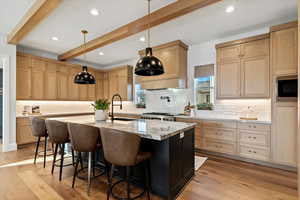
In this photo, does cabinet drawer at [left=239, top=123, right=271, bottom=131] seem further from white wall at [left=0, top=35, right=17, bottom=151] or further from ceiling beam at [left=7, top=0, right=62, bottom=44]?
white wall at [left=0, top=35, right=17, bottom=151]

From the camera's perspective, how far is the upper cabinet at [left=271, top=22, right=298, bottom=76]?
9.32 feet

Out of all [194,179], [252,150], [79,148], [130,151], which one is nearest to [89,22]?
[79,148]

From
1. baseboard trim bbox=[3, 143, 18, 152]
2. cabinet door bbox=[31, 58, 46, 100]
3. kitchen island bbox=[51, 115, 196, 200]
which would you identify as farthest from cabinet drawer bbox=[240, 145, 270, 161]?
cabinet door bbox=[31, 58, 46, 100]

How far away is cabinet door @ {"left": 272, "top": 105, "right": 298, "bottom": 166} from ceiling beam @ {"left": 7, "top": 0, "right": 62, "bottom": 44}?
426 cm

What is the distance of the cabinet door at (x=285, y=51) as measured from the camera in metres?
2.84

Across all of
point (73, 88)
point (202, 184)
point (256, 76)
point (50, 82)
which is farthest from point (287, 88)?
point (50, 82)

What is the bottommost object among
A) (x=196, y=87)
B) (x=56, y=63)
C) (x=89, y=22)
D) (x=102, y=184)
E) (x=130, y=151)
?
(x=102, y=184)

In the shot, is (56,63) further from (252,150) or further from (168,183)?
(252,150)

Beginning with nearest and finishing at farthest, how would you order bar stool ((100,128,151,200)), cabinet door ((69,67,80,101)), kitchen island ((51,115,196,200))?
bar stool ((100,128,151,200)) < kitchen island ((51,115,196,200)) < cabinet door ((69,67,80,101))

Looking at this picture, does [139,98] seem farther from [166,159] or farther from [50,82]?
[166,159]

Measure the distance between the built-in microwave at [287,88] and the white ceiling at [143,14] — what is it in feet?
3.96

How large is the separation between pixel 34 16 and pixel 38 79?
2637 mm

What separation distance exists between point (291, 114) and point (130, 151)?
3.06 m

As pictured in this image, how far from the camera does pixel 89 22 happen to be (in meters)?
3.16
